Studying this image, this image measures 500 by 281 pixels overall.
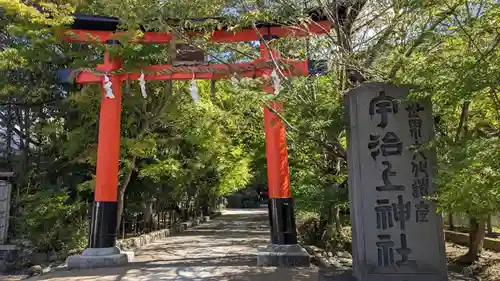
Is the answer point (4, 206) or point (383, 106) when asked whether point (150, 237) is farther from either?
point (383, 106)

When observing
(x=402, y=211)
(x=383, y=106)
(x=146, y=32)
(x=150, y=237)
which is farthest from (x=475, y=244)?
(x=150, y=237)

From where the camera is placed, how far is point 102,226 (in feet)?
30.9

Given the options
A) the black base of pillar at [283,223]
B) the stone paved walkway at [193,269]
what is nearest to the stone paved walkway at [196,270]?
the stone paved walkway at [193,269]

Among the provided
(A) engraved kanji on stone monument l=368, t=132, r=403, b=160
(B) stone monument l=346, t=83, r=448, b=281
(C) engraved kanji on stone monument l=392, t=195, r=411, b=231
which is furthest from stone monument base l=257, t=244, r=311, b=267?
(A) engraved kanji on stone monument l=368, t=132, r=403, b=160

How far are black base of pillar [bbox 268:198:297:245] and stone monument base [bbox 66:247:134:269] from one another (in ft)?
12.6

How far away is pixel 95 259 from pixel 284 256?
4.40m

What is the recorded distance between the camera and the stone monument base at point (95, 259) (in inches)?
357

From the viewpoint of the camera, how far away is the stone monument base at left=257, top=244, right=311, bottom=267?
882cm

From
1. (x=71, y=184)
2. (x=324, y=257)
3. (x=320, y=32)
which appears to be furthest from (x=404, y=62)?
(x=71, y=184)

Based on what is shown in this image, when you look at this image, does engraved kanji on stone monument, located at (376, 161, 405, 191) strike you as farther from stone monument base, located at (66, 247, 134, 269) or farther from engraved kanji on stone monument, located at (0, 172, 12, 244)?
engraved kanji on stone monument, located at (0, 172, 12, 244)

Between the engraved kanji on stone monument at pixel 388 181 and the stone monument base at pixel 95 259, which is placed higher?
the engraved kanji on stone monument at pixel 388 181

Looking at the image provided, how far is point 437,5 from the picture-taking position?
563 centimetres

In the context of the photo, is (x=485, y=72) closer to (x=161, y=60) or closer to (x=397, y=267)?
(x=397, y=267)

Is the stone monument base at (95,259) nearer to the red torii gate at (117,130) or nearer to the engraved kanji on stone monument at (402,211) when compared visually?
the red torii gate at (117,130)
